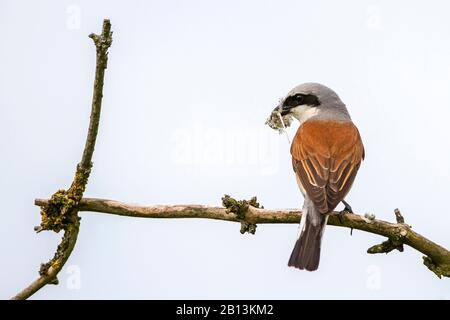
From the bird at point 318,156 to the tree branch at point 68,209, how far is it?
171 cm

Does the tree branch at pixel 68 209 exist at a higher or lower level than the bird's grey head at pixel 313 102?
lower

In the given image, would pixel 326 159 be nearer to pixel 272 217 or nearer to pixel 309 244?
pixel 309 244

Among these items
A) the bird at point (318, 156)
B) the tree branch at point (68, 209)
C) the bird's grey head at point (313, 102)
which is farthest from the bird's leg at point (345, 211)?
the tree branch at point (68, 209)

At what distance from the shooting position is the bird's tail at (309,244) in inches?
212

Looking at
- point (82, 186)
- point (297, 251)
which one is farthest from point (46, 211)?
point (297, 251)

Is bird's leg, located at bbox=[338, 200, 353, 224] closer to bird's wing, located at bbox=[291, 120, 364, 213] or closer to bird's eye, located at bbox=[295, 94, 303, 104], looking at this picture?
bird's wing, located at bbox=[291, 120, 364, 213]

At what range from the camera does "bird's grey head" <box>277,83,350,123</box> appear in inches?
275

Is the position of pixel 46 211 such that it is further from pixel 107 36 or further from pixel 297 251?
pixel 297 251

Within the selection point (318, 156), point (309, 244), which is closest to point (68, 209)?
point (309, 244)

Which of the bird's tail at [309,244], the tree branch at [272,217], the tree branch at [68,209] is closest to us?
the tree branch at [68,209]

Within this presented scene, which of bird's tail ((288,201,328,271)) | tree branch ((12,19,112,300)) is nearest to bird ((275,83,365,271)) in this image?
bird's tail ((288,201,328,271))

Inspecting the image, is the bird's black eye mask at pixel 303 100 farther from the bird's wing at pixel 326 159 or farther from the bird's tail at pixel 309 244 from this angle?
the bird's tail at pixel 309 244

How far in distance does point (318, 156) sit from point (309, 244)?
971mm

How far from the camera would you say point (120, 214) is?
465cm
